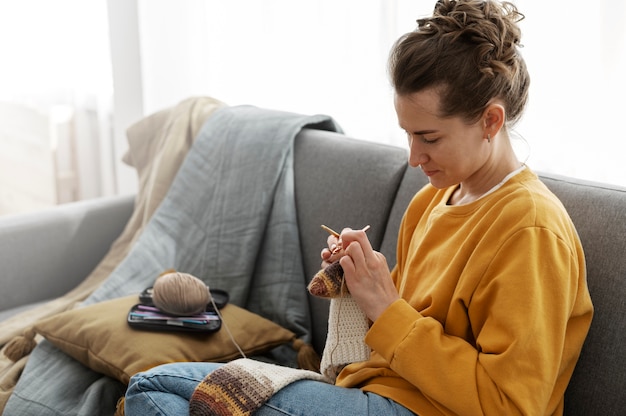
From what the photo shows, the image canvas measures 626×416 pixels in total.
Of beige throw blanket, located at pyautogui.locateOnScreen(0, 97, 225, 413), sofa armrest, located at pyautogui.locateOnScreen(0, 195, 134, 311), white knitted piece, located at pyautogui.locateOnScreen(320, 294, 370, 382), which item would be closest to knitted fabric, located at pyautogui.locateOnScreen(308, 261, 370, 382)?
white knitted piece, located at pyautogui.locateOnScreen(320, 294, 370, 382)

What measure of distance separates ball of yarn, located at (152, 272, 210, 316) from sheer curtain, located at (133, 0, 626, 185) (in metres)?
0.75

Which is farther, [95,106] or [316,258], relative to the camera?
[95,106]

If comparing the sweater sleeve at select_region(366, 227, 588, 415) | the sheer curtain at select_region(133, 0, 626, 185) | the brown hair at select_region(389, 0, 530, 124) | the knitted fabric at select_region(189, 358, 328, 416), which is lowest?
the knitted fabric at select_region(189, 358, 328, 416)

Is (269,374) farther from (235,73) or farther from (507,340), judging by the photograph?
(235,73)

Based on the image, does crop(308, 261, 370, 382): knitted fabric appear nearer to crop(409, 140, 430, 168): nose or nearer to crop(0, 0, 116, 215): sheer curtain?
crop(409, 140, 430, 168): nose

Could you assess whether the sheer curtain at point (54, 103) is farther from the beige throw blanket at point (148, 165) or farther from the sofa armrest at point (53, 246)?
the sofa armrest at point (53, 246)

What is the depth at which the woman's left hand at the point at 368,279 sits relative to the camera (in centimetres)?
130

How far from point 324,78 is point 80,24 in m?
1.35

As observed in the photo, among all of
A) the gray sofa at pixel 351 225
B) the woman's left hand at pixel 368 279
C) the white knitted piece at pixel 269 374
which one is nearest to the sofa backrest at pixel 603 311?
the gray sofa at pixel 351 225

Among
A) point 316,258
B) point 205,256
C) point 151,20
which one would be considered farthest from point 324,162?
point 151,20

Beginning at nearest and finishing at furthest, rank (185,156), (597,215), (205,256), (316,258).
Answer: (597,215), (316,258), (205,256), (185,156)

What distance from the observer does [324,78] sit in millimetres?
2381

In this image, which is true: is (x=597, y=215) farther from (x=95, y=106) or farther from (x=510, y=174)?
(x=95, y=106)

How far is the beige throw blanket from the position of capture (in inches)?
84.1
